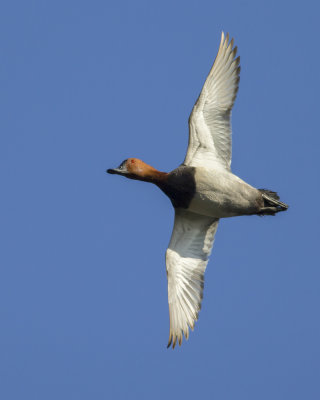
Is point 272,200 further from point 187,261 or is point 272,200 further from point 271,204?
point 187,261

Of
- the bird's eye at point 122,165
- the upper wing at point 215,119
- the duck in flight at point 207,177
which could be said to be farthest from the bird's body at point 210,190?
the bird's eye at point 122,165

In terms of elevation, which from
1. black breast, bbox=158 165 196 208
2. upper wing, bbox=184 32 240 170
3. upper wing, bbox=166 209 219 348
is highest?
upper wing, bbox=184 32 240 170

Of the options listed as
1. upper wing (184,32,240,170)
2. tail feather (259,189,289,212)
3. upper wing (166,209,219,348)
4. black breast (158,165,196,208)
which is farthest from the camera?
upper wing (166,209,219,348)

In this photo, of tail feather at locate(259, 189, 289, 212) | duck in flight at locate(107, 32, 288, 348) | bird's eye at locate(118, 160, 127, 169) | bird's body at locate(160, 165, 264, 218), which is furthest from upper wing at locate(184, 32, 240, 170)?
bird's eye at locate(118, 160, 127, 169)

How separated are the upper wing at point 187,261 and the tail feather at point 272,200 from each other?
835 millimetres

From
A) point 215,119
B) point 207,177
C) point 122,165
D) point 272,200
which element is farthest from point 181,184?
point 272,200

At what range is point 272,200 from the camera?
1119 centimetres

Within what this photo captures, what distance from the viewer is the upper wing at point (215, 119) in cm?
1102

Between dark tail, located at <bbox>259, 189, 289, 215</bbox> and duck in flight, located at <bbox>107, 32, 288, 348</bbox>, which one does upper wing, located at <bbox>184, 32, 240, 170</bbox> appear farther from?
dark tail, located at <bbox>259, 189, 289, 215</bbox>

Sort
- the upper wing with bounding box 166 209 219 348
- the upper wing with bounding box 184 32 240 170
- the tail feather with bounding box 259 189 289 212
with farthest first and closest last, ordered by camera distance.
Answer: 1. the upper wing with bounding box 166 209 219 348
2. the tail feather with bounding box 259 189 289 212
3. the upper wing with bounding box 184 32 240 170

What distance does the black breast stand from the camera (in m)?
10.8

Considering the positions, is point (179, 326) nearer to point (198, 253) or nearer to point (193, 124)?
point (198, 253)

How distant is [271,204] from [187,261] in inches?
57.6

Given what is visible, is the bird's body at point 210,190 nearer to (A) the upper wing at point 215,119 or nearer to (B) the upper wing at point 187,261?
(A) the upper wing at point 215,119
